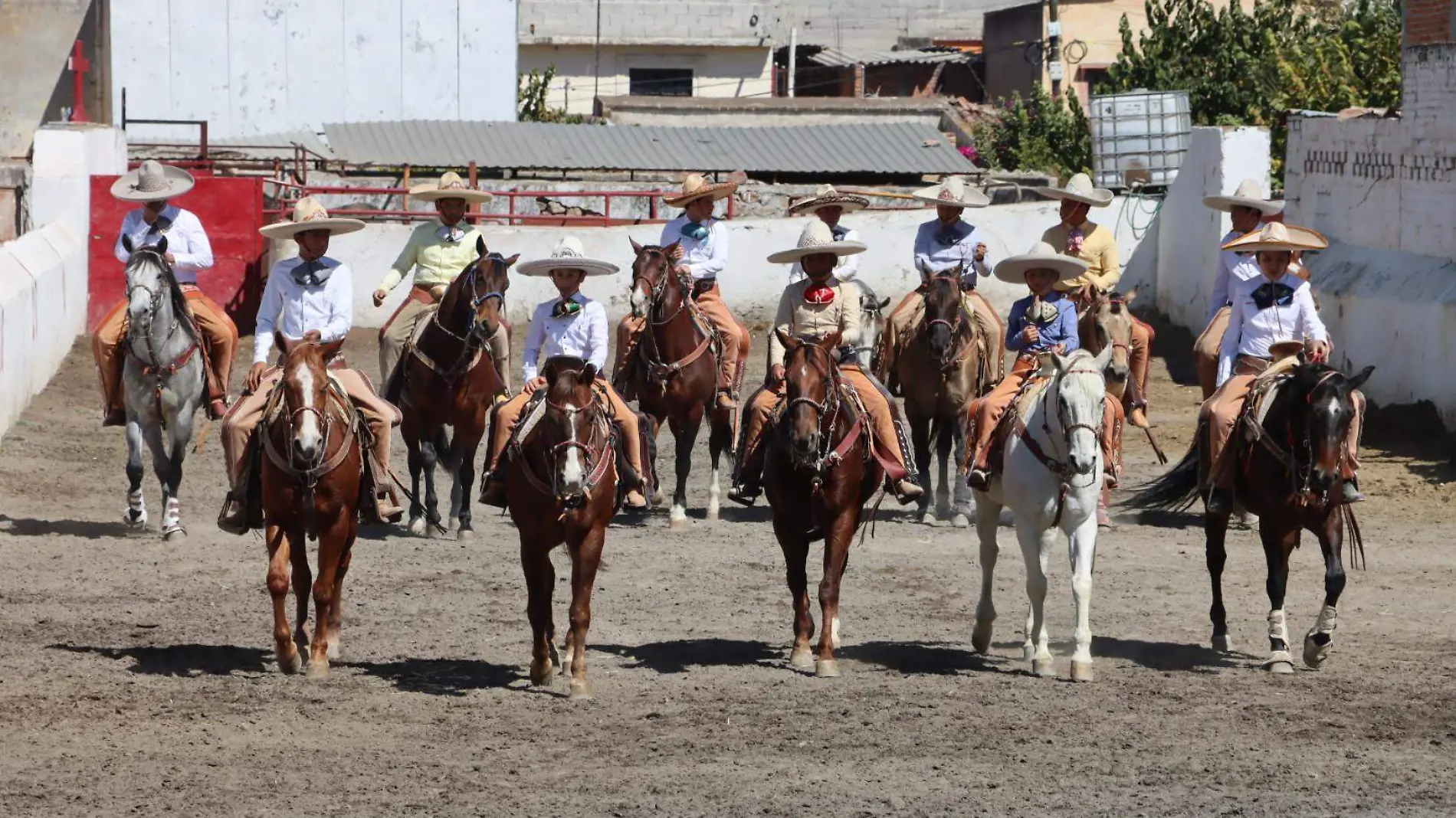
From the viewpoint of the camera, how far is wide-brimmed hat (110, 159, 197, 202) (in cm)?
1436

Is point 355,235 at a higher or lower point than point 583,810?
higher

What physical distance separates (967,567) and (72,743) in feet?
21.7

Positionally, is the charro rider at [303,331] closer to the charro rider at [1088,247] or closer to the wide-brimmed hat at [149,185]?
the wide-brimmed hat at [149,185]

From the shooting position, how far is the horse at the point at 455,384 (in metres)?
13.4

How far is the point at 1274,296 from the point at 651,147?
24420mm

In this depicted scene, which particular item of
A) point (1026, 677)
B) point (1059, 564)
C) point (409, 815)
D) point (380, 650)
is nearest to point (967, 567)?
point (1059, 564)

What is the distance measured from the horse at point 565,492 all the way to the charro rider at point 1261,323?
12.0 ft

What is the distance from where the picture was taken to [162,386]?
46.4 ft

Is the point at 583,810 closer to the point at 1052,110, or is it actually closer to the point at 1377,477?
the point at 1377,477

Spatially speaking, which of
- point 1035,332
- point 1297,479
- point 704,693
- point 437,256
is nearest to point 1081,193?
point 1035,332

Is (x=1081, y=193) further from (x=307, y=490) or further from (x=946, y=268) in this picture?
(x=307, y=490)

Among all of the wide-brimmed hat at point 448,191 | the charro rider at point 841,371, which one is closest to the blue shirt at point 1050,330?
the charro rider at point 841,371

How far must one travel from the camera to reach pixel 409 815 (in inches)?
304

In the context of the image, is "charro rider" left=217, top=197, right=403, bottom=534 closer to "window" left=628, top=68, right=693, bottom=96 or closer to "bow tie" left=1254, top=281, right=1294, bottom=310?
"bow tie" left=1254, top=281, right=1294, bottom=310
